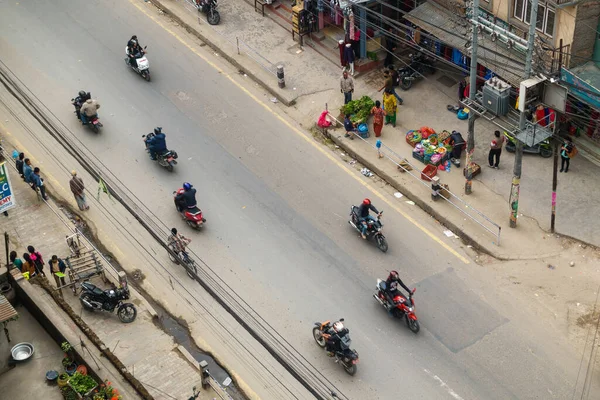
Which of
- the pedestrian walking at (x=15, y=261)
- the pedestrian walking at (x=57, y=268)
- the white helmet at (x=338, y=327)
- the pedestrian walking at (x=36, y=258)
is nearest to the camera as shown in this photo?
the white helmet at (x=338, y=327)

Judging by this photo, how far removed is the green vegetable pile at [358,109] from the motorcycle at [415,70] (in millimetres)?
2070

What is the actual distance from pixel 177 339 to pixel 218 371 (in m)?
1.65

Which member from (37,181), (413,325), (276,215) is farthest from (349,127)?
(37,181)

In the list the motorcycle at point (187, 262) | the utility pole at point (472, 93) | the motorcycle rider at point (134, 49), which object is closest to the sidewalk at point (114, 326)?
the motorcycle at point (187, 262)

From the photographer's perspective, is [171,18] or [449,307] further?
[171,18]

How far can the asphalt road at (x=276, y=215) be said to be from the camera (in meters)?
26.3

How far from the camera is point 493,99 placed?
29062 millimetres

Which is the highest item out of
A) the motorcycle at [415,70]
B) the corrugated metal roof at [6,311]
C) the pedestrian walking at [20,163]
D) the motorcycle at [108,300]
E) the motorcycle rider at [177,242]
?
the corrugated metal roof at [6,311]

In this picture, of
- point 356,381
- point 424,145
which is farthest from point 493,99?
point 356,381

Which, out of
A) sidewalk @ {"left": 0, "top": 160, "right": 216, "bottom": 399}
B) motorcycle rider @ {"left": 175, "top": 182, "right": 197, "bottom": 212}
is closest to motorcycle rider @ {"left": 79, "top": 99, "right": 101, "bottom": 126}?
sidewalk @ {"left": 0, "top": 160, "right": 216, "bottom": 399}

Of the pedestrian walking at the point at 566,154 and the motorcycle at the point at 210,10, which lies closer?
the pedestrian walking at the point at 566,154

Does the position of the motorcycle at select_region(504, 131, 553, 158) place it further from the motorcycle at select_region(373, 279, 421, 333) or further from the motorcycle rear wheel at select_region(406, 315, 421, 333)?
the motorcycle rear wheel at select_region(406, 315, 421, 333)

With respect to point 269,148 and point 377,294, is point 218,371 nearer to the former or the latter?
point 377,294

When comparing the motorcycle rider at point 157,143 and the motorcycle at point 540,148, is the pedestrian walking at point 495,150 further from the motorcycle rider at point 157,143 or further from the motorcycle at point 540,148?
the motorcycle rider at point 157,143
